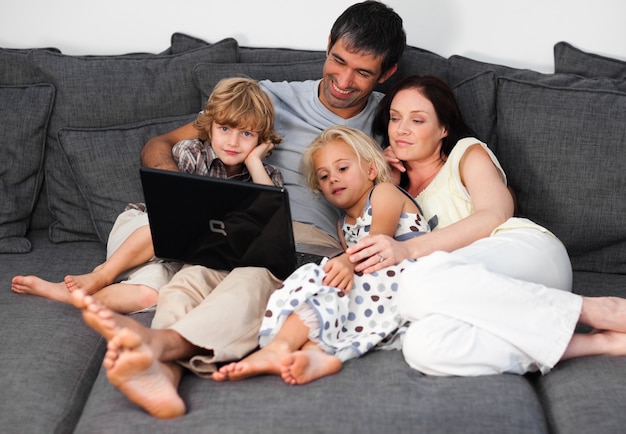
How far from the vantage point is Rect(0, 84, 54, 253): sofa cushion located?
2590 mm

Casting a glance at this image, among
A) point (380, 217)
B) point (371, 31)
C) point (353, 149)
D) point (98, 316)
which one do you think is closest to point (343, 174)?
point (353, 149)

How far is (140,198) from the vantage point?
2580 mm

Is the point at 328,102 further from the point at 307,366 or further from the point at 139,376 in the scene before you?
the point at 139,376

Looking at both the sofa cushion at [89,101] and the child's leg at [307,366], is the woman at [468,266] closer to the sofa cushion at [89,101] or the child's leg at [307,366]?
the child's leg at [307,366]

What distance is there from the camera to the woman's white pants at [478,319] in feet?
6.04

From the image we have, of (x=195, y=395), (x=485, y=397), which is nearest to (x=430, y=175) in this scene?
(x=485, y=397)

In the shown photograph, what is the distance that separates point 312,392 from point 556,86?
133 cm

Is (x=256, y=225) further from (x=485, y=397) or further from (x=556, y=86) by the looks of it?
(x=556, y=86)

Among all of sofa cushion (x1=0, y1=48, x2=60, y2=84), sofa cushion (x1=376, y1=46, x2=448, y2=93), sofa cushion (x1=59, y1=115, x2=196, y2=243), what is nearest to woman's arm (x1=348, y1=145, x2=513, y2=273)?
sofa cushion (x1=376, y1=46, x2=448, y2=93)

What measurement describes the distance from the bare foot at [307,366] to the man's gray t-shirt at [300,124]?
74 centimetres

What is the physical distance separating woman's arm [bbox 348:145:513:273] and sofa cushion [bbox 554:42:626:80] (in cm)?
64

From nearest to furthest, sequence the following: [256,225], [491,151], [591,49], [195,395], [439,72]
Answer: [195,395] → [256,225] → [491,151] → [439,72] → [591,49]

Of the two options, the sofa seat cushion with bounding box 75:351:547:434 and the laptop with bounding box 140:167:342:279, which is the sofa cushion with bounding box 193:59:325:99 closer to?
the laptop with bounding box 140:167:342:279

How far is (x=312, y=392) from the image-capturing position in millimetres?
1753
